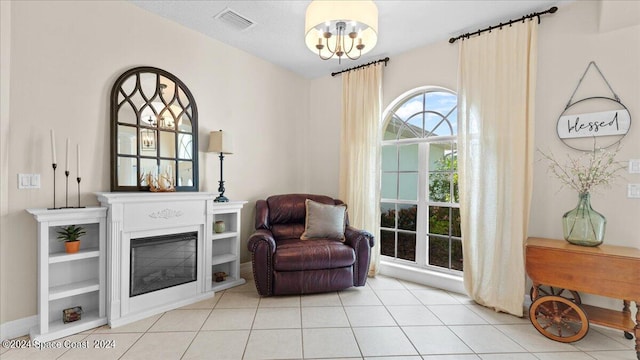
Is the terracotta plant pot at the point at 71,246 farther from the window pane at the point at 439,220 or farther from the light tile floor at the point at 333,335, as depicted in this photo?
the window pane at the point at 439,220

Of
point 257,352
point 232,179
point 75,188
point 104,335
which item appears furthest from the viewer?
point 232,179

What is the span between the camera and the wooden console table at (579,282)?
1.99m

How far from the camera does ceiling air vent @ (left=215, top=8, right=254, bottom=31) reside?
2814 mm

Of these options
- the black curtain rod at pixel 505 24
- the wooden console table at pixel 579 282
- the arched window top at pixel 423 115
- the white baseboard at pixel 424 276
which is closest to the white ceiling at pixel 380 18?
the black curtain rod at pixel 505 24

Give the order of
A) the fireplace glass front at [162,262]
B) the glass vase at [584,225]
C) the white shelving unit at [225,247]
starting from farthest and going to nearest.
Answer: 1. the white shelving unit at [225,247]
2. the fireplace glass front at [162,262]
3. the glass vase at [584,225]

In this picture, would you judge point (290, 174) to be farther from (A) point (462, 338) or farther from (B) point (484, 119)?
(A) point (462, 338)

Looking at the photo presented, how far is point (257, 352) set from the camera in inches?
79.0

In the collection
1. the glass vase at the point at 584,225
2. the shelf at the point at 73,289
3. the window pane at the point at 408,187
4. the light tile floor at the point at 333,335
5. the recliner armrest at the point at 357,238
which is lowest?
the light tile floor at the point at 333,335

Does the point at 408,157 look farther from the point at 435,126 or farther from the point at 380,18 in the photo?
the point at 380,18

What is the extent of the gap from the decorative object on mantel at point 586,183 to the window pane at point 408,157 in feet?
4.54

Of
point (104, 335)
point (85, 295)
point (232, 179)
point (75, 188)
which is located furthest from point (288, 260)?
point (75, 188)

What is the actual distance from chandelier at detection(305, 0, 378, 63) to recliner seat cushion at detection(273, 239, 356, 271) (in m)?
1.86

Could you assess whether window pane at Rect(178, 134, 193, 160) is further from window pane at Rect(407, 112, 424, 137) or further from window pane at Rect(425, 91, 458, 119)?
window pane at Rect(425, 91, 458, 119)

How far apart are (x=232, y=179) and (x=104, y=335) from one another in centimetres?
192
